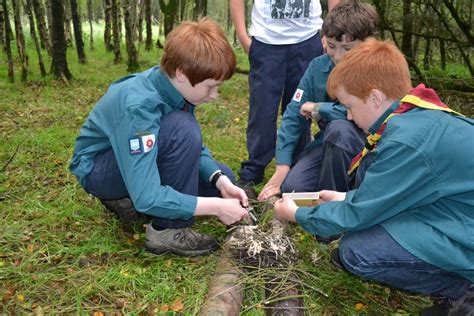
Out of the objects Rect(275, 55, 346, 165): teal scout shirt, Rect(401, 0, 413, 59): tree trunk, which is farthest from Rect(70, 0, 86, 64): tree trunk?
Rect(275, 55, 346, 165): teal scout shirt

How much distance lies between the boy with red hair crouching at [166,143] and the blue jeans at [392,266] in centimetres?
62

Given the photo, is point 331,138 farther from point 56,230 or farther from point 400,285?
point 56,230

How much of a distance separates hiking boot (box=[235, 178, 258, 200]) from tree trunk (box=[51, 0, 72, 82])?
209 inches

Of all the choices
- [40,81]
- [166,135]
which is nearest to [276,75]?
[166,135]

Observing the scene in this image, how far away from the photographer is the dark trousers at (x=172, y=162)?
7.75 feet

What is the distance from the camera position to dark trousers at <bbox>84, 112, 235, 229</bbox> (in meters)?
2.36

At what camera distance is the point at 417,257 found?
6.41 feet

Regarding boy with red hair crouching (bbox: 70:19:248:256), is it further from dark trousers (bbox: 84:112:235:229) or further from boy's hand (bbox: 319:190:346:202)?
boy's hand (bbox: 319:190:346:202)

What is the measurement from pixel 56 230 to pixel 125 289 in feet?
2.64

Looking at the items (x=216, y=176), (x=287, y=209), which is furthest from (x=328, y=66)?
(x=287, y=209)

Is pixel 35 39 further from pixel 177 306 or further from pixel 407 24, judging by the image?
pixel 177 306

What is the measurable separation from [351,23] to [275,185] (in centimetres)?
117

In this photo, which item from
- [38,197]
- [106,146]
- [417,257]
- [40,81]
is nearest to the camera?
[417,257]

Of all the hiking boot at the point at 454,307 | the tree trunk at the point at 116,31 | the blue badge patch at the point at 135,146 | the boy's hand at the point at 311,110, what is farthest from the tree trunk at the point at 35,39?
the hiking boot at the point at 454,307
